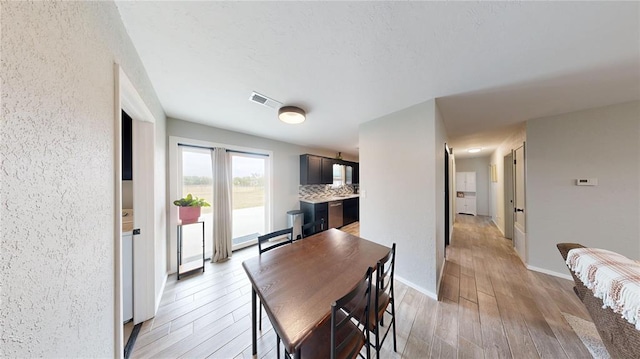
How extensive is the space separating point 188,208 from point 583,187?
17.4 feet

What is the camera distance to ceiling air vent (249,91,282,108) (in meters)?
1.92

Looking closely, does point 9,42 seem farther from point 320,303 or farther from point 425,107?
point 425,107

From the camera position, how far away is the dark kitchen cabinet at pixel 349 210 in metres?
4.83

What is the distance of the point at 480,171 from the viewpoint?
635 cm

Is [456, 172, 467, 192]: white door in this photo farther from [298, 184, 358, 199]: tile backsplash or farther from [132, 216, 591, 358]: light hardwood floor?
[132, 216, 591, 358]: light hardwood floor

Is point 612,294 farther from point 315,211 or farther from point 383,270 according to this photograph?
point 315,211

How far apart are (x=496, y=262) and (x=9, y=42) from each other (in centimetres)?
470

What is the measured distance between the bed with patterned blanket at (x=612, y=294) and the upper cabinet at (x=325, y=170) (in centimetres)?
365

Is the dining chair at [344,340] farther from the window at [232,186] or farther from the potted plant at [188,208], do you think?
the window at [232,186]

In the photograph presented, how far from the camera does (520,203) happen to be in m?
3.07

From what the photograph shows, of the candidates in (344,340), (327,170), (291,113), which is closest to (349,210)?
(327,170)

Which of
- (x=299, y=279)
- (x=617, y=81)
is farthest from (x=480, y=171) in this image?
(x=299, y=279)

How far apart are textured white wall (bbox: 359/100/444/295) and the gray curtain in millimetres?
2275

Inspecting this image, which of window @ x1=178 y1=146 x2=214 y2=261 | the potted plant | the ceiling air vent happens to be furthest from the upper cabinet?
the potted plant
